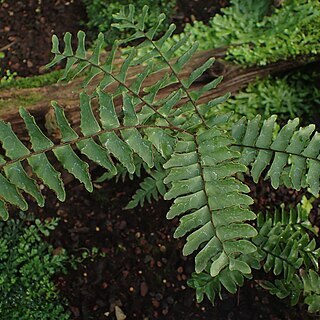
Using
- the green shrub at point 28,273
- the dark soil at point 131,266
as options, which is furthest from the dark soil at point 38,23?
the green shrub at point 28,273

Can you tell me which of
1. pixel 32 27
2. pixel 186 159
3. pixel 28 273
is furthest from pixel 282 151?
pixel 32 27

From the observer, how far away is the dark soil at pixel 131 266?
2.74 metres

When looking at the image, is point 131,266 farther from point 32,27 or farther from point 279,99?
point 32,27

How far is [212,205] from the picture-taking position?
5.59 ft

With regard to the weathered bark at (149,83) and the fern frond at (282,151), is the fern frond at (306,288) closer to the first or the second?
the fern frond at (282,151)

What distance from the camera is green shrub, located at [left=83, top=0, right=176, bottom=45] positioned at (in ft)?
12.2

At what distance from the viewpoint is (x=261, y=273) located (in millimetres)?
2807

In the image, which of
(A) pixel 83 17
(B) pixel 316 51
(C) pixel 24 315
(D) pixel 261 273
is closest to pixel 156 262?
(D) pixel 261 273

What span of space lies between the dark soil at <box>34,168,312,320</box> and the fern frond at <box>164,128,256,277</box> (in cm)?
108

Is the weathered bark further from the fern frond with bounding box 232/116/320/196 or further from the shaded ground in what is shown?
the shaded ground

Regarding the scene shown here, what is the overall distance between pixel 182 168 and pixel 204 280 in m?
0.67

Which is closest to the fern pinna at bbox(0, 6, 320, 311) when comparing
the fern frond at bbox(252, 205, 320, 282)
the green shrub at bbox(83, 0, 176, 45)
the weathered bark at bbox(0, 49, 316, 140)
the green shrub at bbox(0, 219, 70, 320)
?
the fern frond at bbox(252, 205, 320, 282)

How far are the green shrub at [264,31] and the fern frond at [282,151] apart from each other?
106 centimetres

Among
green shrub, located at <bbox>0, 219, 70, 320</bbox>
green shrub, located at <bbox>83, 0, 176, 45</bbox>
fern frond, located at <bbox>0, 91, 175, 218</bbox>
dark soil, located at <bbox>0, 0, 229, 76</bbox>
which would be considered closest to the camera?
fern frond, located at <bbox>0, 91, 175, 218</bbox>
